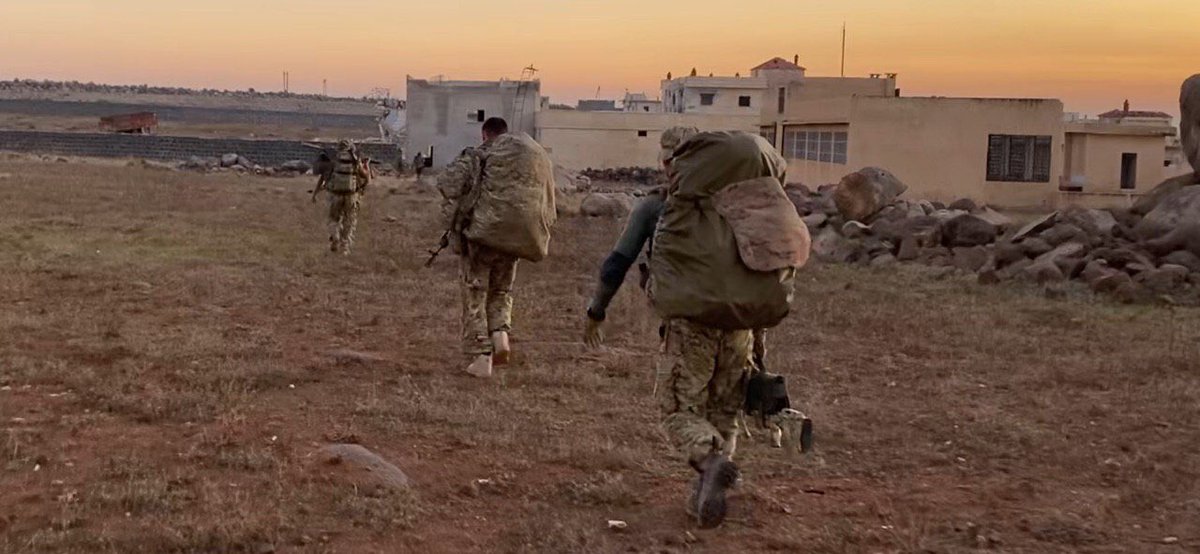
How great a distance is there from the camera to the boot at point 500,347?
840 cm

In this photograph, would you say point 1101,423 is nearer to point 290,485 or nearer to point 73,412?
point 290,485

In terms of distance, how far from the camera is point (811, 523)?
5219 millimetres

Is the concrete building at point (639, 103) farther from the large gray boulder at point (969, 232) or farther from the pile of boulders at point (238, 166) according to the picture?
the large gray boulder at point (969, 232)

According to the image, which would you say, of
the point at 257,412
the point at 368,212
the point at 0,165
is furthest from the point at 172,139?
the point at 257,412

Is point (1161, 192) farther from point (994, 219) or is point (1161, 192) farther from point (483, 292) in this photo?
point (483, 292)

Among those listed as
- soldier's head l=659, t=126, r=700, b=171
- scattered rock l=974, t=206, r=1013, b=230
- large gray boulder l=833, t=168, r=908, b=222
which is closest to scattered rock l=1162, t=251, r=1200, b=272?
scattered rock l=974, t=206, r=1013, b=230

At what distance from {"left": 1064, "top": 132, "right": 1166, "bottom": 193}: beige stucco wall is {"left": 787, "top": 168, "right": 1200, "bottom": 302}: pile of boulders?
503 inches

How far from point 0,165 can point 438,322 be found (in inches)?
1289

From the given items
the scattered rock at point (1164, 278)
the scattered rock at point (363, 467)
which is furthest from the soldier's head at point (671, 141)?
the scattered rock at point (1164, 278)

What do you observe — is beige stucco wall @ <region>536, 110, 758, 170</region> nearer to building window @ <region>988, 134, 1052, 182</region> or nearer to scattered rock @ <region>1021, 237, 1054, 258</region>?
building window @ <region>988, 134, 1052, 182</region>

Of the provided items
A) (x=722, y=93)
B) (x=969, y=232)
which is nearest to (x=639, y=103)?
(x=722, y=93)

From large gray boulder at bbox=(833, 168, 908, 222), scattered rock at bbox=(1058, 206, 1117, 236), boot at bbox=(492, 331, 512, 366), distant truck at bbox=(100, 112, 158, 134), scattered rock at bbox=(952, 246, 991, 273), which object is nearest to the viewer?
boot at bbox=(492, 331, 512, 366)

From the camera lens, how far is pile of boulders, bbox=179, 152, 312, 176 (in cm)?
4322

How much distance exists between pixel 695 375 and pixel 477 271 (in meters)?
3.38
